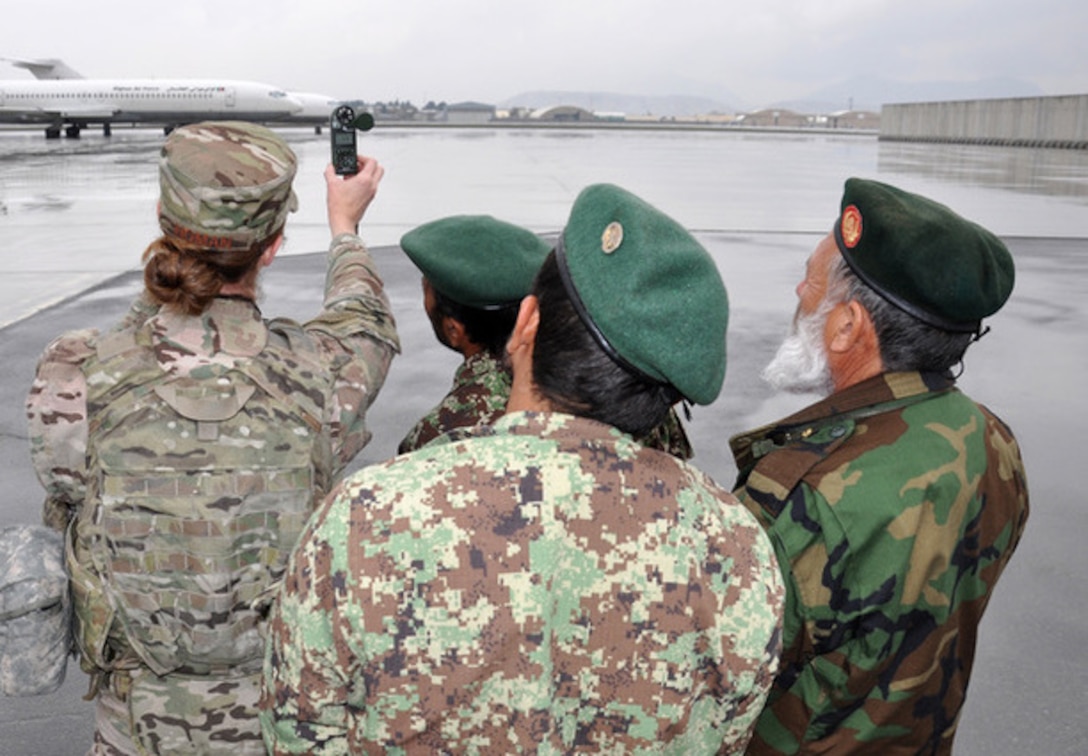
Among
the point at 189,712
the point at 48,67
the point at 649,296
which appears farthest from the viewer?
the point at 48,67

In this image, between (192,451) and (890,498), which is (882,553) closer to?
(890,498)

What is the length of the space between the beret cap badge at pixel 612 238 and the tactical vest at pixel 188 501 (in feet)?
2.57

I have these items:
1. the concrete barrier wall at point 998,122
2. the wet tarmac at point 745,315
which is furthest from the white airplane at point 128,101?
the concrete barrier wall at point 998,122

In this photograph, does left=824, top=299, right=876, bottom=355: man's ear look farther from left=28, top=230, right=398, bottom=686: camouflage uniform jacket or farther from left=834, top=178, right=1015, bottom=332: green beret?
left=28, top=230, right=398, bottom=686: camouflage uniform jacket

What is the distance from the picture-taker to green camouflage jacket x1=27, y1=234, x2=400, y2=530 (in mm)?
1772

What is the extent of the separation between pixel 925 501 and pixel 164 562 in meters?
1.49

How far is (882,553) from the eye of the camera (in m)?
1.82

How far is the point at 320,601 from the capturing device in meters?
1.28

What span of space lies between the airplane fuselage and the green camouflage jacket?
56704 mm

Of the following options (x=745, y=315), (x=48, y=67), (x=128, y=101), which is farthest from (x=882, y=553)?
(x=48, y=67)

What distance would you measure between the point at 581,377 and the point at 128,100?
59609 millimetres

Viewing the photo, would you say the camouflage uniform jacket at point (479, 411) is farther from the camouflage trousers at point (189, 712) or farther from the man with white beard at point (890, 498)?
the camouflage trousers at point (189, 712)

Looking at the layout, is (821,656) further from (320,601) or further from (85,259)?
(85,259)

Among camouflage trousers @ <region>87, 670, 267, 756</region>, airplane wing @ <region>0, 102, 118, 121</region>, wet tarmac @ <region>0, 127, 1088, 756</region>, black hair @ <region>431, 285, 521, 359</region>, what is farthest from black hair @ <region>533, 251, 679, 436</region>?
airplane wing @ <region>0, 102, 118, 121</region>
